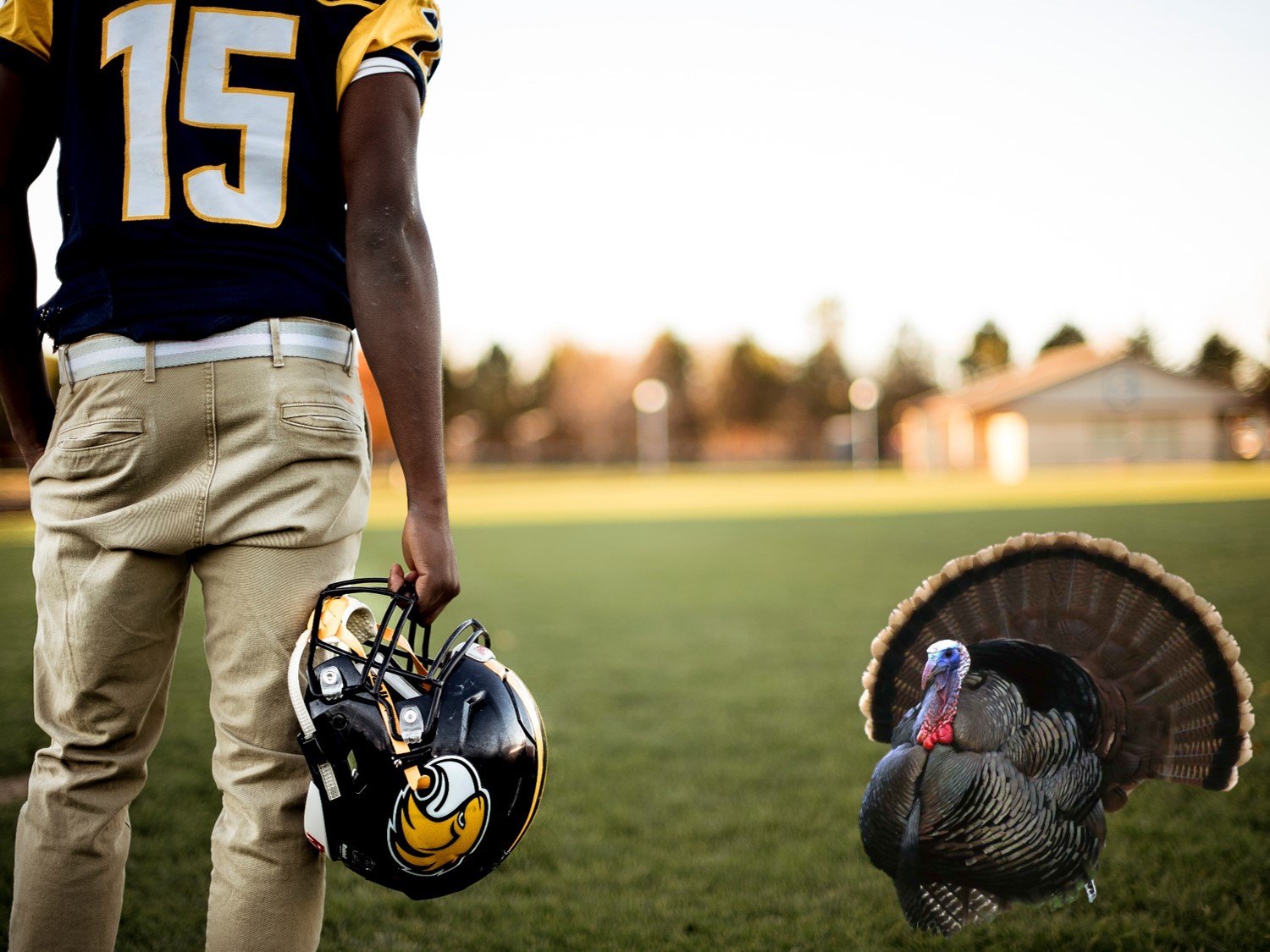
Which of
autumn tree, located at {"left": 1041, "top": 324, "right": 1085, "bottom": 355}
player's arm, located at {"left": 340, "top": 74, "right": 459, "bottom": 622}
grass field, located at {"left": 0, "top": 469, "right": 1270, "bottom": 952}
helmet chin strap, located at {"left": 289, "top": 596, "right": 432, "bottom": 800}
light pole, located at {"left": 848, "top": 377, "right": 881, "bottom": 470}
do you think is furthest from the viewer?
autumn tree, located at {"left": 1041, "top": 324, "right": 1085, "bottom": 355}

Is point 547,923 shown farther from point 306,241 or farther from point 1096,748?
point 306,241

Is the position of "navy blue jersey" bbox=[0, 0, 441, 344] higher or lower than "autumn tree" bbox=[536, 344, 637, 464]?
lower

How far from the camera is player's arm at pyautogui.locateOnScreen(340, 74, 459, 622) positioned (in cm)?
150

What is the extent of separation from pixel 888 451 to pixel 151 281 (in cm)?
7258

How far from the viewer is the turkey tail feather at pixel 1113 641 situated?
1.98m

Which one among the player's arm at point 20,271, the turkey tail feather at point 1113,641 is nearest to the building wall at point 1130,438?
the turkey tail feather at point 1113,641

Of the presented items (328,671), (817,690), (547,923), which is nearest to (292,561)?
(328,671)

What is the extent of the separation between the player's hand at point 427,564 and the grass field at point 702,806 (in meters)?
0.26

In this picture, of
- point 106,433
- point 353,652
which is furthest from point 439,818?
point 106,433

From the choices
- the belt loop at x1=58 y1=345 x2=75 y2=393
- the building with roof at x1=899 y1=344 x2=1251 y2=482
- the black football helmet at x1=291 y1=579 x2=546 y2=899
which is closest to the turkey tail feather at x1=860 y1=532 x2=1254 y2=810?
the black football helmet at x1=291 y1=579 x2=546 y2=899

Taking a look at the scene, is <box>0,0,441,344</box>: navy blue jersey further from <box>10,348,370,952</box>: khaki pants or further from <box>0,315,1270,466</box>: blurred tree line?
<box>0,315,1270,466</box>: blurred tree line

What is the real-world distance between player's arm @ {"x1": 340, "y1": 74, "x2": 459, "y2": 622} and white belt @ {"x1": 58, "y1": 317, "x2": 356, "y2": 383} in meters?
0.09

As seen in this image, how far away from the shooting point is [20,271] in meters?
1.68

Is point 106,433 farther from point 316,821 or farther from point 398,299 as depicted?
point 316,821
